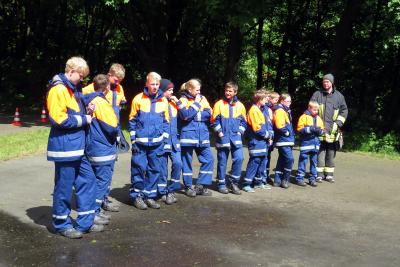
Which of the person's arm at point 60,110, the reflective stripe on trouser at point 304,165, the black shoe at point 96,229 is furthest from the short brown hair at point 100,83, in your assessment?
the reflective stripe on trouser at point 304,165

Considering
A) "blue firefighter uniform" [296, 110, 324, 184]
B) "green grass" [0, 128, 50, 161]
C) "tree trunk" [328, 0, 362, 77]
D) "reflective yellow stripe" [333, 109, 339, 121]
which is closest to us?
"blue firefighter uniform" [296, 110, 324, 184]

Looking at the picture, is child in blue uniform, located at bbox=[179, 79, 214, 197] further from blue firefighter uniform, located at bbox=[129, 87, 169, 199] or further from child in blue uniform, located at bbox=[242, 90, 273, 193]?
child in blue uniform, located at bbox=[242, 90, 273, 193]

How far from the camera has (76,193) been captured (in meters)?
6.15

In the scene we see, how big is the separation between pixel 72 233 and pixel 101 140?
1.20m

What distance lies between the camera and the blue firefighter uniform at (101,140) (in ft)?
21.0

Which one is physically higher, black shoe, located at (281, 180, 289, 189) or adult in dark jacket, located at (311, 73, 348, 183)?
adult in dark jacket, located at (311, 73, 348, 183)

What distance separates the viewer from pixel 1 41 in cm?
2855

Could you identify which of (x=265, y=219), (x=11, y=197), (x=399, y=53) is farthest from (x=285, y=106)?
(x=399, y=53)

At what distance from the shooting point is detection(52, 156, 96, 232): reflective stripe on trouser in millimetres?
5973

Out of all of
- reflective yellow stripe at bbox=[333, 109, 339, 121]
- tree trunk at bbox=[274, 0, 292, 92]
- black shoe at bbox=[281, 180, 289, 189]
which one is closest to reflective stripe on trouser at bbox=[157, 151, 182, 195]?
black shoe at bbox=[281, 180, 289, 189]

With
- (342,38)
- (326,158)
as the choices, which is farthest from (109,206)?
(342,38)

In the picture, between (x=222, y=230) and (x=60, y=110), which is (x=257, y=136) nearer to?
(x=222, y=230)

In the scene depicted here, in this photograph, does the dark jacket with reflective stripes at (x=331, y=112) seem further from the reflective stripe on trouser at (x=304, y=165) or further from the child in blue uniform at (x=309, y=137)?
the reflective stripe on trouser at (x=304, y=165)

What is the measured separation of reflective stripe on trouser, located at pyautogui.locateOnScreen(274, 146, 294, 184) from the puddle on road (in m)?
1.72
